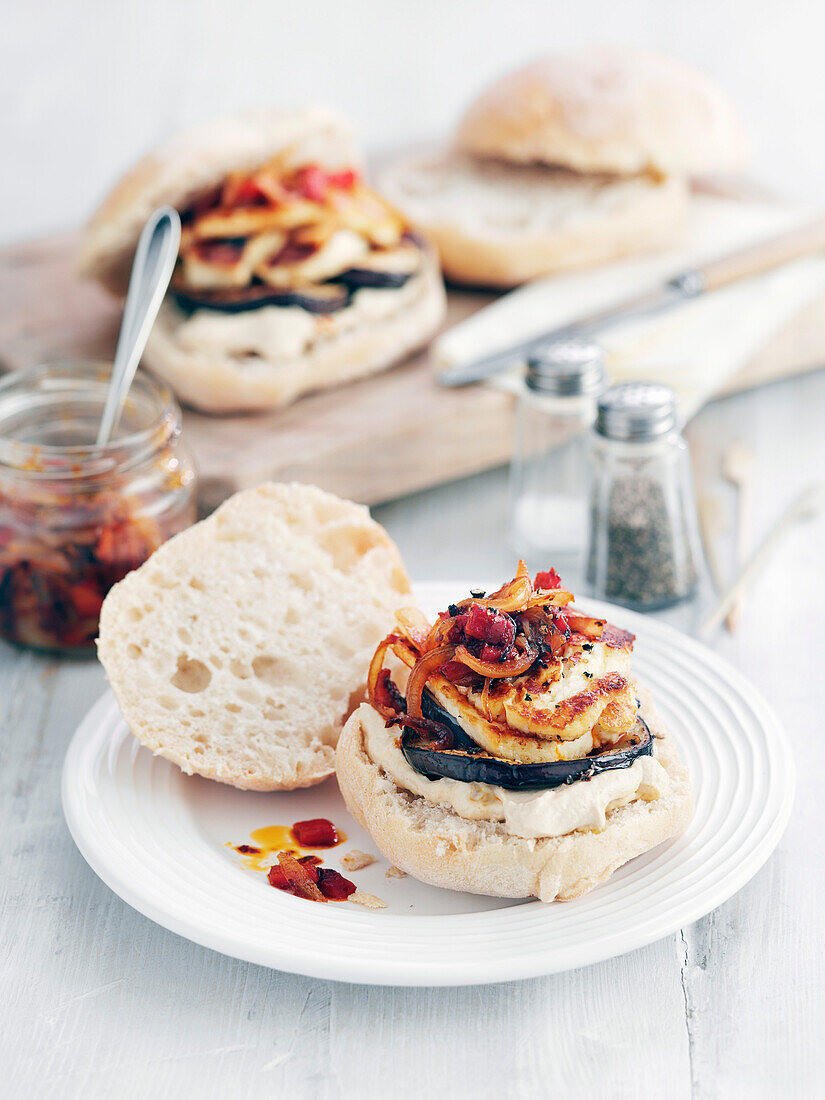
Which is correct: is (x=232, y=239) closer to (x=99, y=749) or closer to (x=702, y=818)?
(x=99, y=749)

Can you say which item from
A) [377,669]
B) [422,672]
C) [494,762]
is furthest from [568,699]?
[377,669]

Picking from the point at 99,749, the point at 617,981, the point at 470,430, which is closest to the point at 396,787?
the point at 617,981

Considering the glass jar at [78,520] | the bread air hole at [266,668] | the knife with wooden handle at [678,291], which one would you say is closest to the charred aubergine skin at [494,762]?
the bread air hole at [266,668]

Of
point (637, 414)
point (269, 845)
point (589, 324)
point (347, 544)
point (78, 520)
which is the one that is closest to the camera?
point (269, 845)

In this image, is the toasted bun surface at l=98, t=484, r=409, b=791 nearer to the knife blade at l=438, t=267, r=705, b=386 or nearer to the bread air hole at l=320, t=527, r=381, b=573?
the bread air hole at l=320, t=527, r=381, b=573

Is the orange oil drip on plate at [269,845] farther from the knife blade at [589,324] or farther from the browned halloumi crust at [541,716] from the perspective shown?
the knife blade at [589,324]

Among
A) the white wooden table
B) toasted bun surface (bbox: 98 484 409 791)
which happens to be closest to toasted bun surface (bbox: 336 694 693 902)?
the white wooden table

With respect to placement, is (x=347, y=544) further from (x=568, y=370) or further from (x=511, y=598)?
(x=568, y=370)
